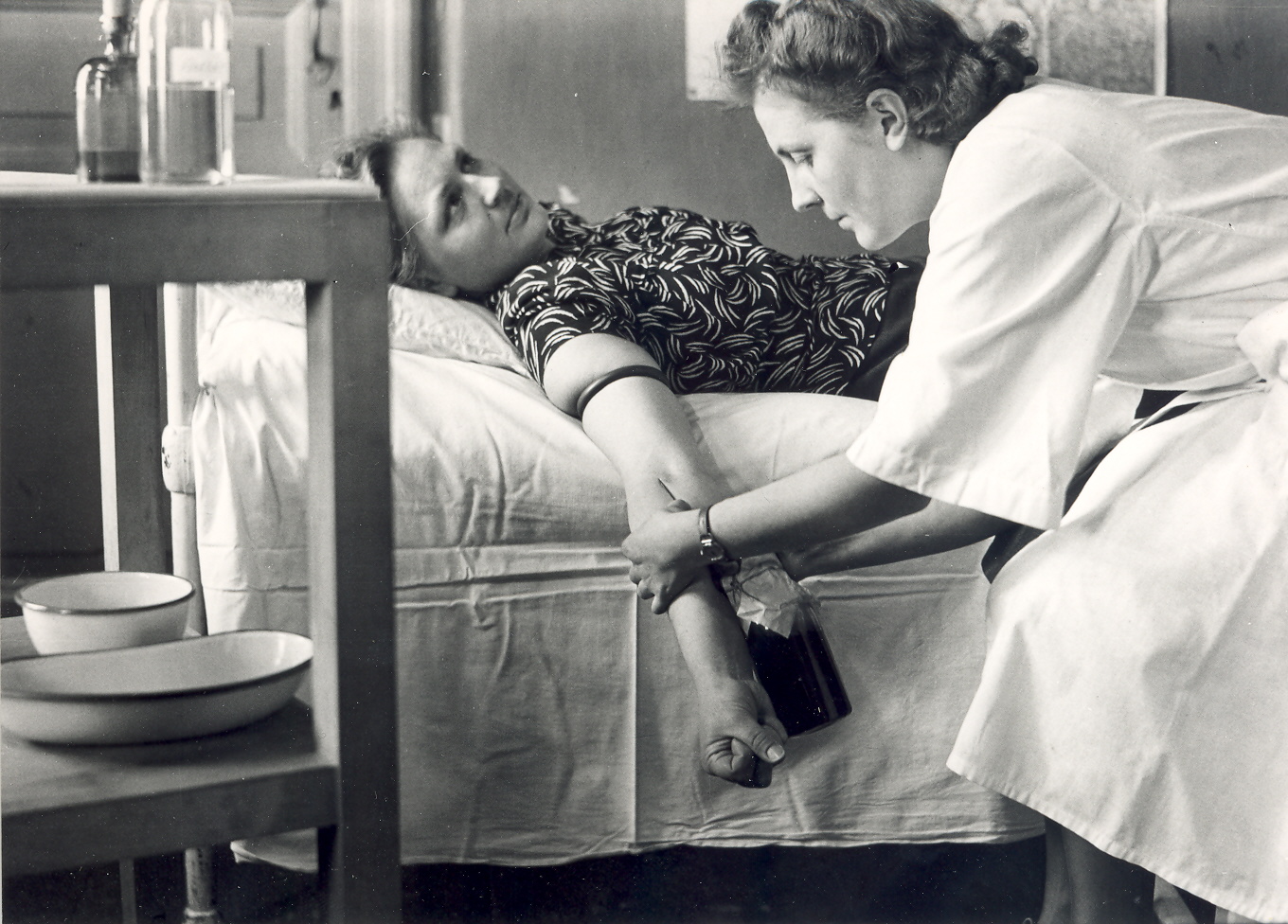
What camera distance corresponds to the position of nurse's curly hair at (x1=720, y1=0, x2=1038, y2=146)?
1.10 meters

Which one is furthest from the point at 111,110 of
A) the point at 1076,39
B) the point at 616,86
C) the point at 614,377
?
the point at 1076,39

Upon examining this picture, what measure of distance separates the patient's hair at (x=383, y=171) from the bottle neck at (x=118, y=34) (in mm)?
665

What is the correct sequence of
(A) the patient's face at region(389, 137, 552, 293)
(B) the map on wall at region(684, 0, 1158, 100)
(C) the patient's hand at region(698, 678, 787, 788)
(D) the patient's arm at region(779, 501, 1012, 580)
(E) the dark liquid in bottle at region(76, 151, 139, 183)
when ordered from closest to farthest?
(E) the dark liquid in bottle at region(76, 151, 139, 183), (C) the patient's hand at region(698, 678, 787, 788), (D) the patient's arm at region(779, 501, 1012, 580), (A) the patient's face at region(389, 137, 552, 293), (B) the map on wall at region(684, 0, 1158, 100)

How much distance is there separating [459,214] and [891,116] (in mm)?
590

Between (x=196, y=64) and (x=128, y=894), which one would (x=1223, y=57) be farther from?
(x=128, y=894)

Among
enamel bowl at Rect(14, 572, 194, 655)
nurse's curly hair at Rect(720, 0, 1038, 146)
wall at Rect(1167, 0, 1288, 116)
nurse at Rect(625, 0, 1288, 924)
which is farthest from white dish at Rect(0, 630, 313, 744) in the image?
wall at Rect(1167, 0, 1288, 116)

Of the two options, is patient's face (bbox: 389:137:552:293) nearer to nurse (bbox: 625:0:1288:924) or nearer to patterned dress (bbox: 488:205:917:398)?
patterned dress (bbox: 488:205:917:398)

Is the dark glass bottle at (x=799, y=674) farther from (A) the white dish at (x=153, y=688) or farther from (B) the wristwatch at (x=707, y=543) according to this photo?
(A) the white dish at (x=153, y=688)

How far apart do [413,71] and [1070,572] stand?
126 cm

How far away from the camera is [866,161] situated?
1130 mm

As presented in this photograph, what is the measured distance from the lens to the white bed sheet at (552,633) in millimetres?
1171

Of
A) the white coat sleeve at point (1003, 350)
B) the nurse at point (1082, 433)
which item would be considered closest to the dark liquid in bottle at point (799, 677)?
the nurse at point (1082, 433)

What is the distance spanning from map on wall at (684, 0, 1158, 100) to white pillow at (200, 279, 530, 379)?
0.67m

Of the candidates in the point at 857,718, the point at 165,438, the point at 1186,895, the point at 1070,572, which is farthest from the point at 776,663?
the point at 165,438
